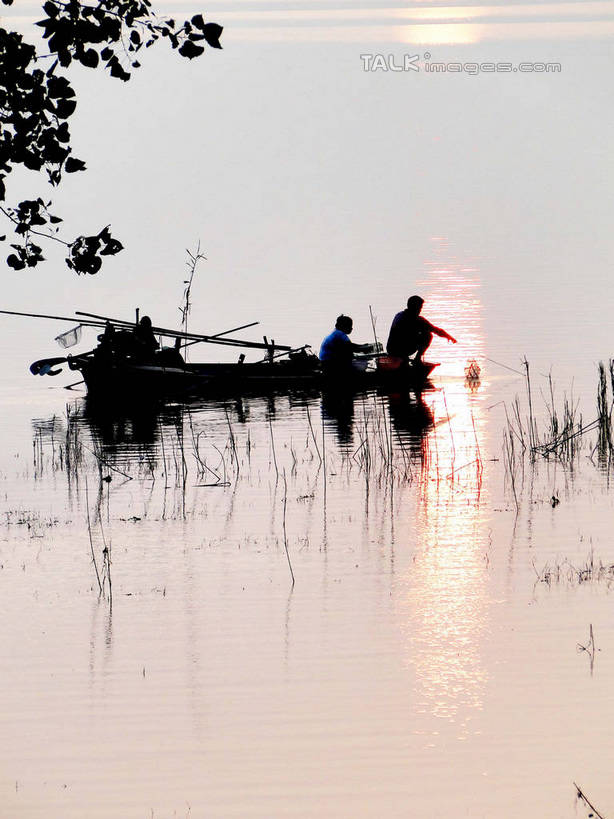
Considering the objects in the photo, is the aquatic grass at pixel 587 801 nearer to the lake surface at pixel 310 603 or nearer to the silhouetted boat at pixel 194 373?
the lake surface at pixel 310 603

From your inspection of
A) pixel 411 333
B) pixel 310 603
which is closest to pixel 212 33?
pixel 310 603

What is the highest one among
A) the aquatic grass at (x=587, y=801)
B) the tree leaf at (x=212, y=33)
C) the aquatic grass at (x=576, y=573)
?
the tree leaf at (x=212, y=33)

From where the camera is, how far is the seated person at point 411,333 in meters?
23.8

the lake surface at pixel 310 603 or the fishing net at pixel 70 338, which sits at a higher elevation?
the fishing net at pixel 70 338

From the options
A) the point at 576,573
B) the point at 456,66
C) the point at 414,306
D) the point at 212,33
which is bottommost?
the point at 576,573

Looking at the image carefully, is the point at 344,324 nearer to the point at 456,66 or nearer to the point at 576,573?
the point at 576,573

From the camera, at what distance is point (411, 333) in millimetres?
24078

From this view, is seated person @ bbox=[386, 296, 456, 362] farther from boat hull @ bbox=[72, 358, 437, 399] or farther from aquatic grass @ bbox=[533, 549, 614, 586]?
aquatic grass @ bbox=[533, 549, 614, 586]

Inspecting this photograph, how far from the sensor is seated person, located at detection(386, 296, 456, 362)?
2384 cm

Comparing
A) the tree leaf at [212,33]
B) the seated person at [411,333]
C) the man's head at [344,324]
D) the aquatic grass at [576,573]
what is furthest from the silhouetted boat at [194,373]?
the tree leaf at [212,33]

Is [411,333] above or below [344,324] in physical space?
below

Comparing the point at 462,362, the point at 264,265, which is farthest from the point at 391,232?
the point at 462,362

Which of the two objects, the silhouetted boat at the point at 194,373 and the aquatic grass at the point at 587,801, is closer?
the aquatic grass at the point at 587,801

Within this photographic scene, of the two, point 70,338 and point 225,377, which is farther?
point 225,377
